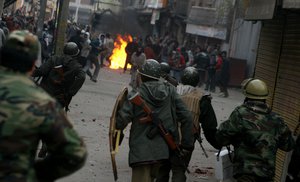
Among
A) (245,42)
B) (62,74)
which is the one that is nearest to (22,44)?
(62,74)

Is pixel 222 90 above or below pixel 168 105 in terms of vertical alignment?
below

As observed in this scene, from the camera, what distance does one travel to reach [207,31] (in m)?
29.3

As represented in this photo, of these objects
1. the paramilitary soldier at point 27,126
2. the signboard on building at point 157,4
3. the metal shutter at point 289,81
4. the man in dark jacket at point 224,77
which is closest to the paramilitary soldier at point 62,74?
the metal shutter at point 289,81

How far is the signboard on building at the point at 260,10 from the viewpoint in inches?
254

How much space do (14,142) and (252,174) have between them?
8.16 feet

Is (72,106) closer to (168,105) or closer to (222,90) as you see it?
(168,105)

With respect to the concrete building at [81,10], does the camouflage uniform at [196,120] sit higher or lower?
lower

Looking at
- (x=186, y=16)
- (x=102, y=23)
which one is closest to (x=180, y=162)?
(x=186, y=16)

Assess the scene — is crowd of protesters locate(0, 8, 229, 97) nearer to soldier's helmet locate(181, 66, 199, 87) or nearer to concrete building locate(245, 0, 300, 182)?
concrete building locate(245, 0, 300, 182)

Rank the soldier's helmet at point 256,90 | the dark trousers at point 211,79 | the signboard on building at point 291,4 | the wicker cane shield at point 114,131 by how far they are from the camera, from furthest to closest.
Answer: the dark trousers at point 211,79
the signboard on building at point 291,4
the wicker cane shield at point 114,131
the soldier's helmet at point 256,90

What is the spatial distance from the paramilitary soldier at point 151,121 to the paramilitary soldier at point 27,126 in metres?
2.31

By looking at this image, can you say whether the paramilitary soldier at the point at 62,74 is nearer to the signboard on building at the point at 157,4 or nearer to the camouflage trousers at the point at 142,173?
the camouflage trousers at the point at 142,173

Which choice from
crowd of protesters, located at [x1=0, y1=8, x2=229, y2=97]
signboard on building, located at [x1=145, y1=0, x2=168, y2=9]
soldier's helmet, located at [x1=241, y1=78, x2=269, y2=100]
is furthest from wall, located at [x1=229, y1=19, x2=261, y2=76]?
soldier's helmet, located at [x1=241, y1=78, x2=269, y2=100]

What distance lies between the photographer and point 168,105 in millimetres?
5254
